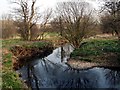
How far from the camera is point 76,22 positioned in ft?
90.7

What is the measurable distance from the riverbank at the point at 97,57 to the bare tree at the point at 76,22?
3.96 m

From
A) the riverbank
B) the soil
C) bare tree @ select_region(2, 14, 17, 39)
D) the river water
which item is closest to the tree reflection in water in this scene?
the river water

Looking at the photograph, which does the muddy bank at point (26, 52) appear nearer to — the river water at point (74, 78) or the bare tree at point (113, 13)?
the river water at point (74, 78)

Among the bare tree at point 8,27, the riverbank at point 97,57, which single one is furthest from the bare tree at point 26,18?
the riverbank at point 97,57

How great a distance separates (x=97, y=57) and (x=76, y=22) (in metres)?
8.36

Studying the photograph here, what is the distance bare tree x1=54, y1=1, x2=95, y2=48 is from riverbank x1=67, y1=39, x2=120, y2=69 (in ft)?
13.0

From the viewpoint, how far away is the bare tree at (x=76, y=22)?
89.2ft

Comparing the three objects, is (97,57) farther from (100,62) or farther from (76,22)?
(76,22)

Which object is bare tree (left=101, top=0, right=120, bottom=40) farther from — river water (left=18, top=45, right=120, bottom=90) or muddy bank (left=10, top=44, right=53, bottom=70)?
muddy bank (left=10, top=44, right=53, bottom=70)

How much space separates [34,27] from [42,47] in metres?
10.6

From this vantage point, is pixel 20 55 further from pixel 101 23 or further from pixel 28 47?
pixel 101 23

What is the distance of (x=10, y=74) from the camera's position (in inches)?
496

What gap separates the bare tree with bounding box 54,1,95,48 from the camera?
27188 millimetres

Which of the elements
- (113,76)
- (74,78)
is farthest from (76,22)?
(74,78)
